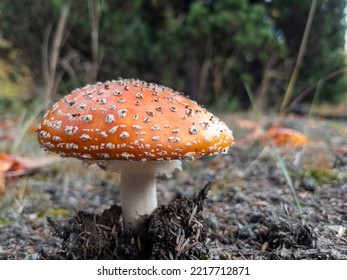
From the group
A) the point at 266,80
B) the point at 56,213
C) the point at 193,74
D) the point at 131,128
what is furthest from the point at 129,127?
the point at 193,74

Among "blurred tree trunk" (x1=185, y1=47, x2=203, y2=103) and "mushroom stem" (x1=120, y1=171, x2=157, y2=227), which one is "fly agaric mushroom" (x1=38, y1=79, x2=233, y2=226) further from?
"blurred tree trunk" (x1=185, y1=47, x2=203, y2=103)

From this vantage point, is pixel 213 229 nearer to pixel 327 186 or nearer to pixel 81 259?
pixel 81 259

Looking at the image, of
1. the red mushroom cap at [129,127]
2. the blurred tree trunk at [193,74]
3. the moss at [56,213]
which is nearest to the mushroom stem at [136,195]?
the red mushroom cap at [129,127]

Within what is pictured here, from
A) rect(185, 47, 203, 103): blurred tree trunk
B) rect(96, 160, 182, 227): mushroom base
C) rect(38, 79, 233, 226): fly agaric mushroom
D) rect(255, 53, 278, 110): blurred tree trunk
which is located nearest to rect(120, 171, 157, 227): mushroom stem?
rect(96, 160, 182, 227): mushroom base

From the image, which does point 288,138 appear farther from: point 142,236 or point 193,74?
point 193,74

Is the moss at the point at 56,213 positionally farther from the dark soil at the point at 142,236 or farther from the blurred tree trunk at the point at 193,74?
the blurred tree trunk at the point at 193,74

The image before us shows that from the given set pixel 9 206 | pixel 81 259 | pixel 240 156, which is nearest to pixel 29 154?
pixel 9 206
